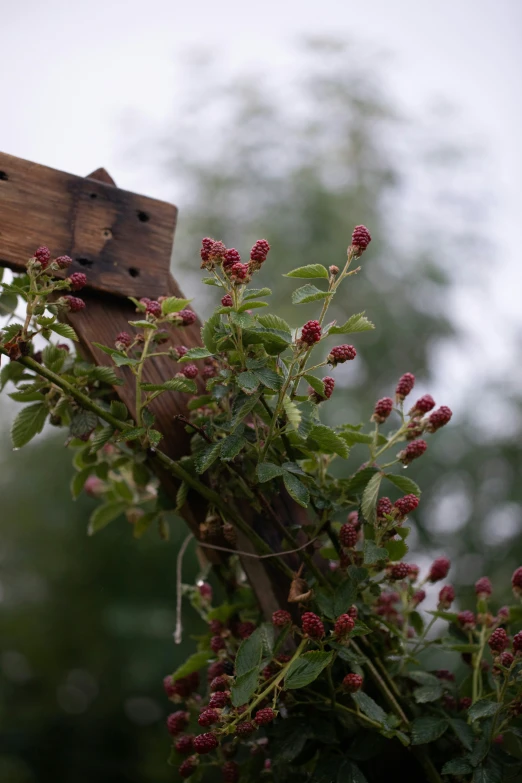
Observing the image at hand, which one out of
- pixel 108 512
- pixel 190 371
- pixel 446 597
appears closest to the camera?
pixel 190 371

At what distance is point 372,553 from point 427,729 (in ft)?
0.57

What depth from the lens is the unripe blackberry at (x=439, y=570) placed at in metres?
0.79

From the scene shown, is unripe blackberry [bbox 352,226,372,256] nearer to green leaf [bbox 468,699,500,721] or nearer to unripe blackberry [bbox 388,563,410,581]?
unripe blackberry [bbox 388,563,410,581]

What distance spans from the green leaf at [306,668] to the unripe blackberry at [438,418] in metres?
0.21

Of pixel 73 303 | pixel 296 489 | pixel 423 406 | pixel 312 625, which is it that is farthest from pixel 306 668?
pixel 73 303

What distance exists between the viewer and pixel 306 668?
0.60 metres

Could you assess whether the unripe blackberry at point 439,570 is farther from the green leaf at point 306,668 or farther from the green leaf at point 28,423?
the green leaf at point 28,423

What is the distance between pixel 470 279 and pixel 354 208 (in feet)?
2.58

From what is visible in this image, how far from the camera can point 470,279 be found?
424cm

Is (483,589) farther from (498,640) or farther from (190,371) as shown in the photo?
(190,371)

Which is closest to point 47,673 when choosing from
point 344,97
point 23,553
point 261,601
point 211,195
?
point 23,553

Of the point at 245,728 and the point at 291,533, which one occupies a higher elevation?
the point at 291,533

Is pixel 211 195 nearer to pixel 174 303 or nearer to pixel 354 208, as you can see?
pixel 354 208

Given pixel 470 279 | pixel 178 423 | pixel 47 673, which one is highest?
pixel 470 279
